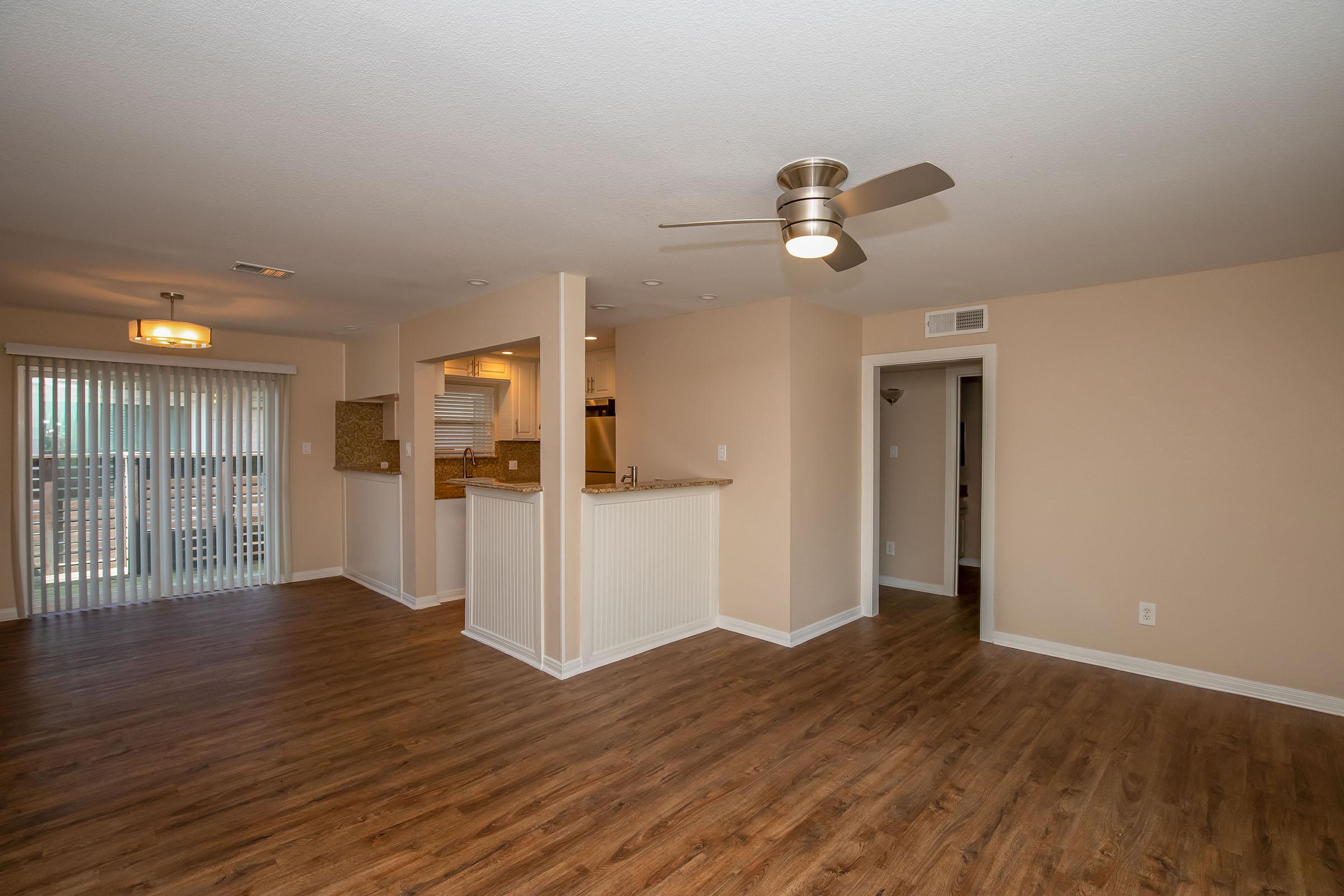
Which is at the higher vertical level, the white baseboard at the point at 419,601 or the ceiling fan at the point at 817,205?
the ceiling fan at the point at 817,205

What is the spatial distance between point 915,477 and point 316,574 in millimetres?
5691

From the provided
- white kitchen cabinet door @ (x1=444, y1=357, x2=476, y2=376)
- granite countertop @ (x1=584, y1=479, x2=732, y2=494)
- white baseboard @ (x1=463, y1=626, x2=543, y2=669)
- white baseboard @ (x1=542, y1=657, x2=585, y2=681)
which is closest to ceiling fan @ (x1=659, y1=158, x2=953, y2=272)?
granite countertop @ (x1=584, y1=479, x2=732, y2=494)

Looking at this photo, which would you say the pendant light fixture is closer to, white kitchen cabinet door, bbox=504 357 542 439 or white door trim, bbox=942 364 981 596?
white kitchen cabinet door, bbox=504 357 542 439

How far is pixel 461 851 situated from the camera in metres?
2.21

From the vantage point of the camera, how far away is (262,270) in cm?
370

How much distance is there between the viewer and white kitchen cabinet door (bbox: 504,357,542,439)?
700 centimetres

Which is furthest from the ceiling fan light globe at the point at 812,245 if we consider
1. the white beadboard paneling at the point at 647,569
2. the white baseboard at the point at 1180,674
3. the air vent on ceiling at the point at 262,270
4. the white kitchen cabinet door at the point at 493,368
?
the white kitchen cabinet door at the point at 493,368

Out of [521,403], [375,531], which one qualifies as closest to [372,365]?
[375,531]

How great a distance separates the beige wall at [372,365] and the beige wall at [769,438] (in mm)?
2152

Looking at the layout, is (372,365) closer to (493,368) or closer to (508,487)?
(493,368)

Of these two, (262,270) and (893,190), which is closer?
(893,190)

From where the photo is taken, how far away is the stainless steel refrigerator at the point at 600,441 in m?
A: 6.36

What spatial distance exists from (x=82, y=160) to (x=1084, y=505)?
508 centimetres

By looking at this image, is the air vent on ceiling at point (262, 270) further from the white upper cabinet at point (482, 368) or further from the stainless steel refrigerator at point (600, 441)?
the stainless steel refrigerator at point (600, 441)
